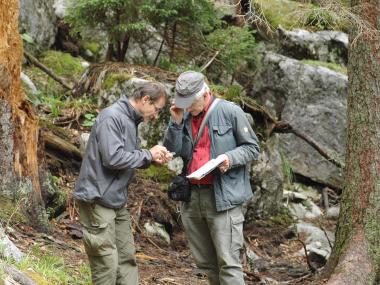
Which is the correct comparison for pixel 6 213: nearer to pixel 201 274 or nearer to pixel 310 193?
pixel 201 274

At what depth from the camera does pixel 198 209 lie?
4.88 m

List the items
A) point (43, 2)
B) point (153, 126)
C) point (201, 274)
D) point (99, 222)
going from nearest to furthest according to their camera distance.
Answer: point (99, 222), point (201, 274), point (153, 126), point (43, 2)

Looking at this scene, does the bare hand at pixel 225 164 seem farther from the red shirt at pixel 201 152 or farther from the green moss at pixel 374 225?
the green moss at pixel 374 225

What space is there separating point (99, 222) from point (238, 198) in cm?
117

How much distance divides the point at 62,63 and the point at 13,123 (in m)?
7.61

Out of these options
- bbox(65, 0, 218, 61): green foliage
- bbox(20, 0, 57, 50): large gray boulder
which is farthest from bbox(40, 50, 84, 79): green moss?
bbox(65, 0, 218, 61): green foliage

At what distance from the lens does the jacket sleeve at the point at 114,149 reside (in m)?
4.30

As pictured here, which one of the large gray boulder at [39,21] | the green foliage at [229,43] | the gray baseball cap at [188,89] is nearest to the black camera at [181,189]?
the gray baseball cap at [188,89]

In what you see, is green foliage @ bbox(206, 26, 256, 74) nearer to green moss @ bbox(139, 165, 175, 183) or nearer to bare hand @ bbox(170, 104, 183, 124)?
green moss @ bbox(139, 165, 175, 183)

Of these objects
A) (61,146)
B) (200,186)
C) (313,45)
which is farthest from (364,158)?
(313,45)

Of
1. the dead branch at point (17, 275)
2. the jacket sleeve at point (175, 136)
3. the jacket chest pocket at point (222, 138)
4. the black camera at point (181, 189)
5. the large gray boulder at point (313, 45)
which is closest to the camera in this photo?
the dead branch at point (17, 275)

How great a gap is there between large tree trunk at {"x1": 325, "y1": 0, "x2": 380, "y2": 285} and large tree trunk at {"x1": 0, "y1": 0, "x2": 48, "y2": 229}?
11.4 ft

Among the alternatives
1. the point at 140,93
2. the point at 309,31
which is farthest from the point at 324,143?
the point at 140,93

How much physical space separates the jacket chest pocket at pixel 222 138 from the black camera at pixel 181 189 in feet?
1.31
